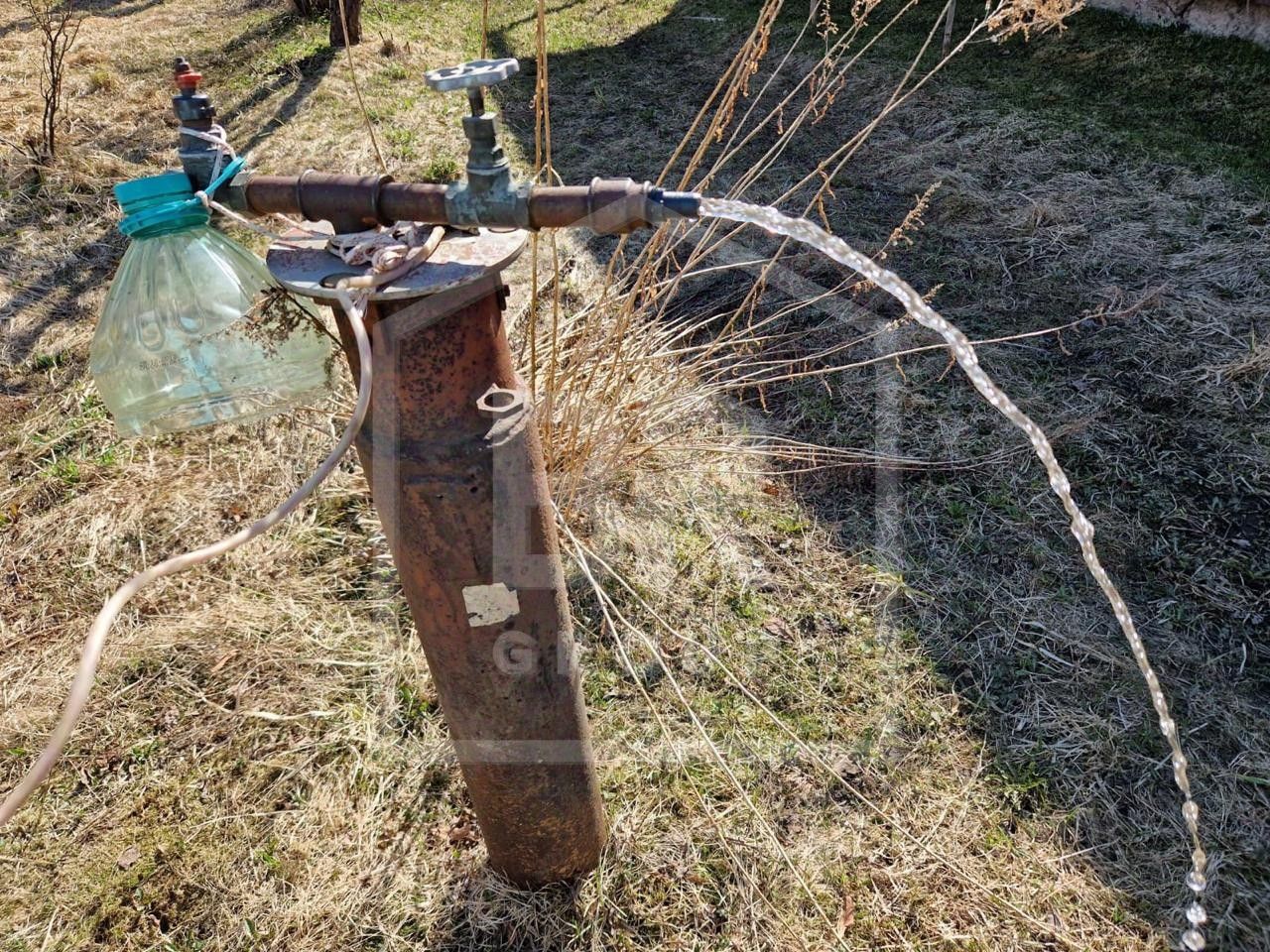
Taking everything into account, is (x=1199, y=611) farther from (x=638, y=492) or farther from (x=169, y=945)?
(x=169, y=945)

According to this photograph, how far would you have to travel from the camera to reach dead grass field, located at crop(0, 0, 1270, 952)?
190cm

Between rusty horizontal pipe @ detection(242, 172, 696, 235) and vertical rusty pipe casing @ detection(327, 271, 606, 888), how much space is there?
0.11 metres

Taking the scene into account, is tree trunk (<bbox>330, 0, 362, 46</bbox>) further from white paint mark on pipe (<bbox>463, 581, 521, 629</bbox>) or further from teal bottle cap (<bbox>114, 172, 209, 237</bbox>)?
white paint mark on pipe (<bbox>463, 581, 521, 629</bbox>)

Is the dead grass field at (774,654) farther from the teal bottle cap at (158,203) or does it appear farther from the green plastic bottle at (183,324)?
the teal bottle cap at (158,203)

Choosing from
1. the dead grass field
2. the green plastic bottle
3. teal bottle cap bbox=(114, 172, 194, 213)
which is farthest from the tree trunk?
teal bottle cap bbox=(114, 172, 194, 213)

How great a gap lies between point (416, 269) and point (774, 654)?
1.68m

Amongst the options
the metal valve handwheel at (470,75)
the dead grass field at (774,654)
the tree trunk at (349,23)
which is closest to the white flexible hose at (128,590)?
the metal valve handwheel at (470,75)

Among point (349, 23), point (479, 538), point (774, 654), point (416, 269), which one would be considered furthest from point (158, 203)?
point (349, 23)

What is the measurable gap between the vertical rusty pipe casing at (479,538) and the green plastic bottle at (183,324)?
228 mm

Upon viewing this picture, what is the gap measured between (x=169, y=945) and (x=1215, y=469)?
10.5 feet

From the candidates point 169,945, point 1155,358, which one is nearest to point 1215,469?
point 1155,358

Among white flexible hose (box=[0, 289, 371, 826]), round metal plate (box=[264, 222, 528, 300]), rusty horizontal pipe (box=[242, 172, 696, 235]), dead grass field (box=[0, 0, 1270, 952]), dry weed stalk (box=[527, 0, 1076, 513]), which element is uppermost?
rusty horizontal pipe (box=[242, 172, 696, 235])

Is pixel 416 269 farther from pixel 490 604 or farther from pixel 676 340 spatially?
pixel 676 340

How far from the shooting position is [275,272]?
107 cm
